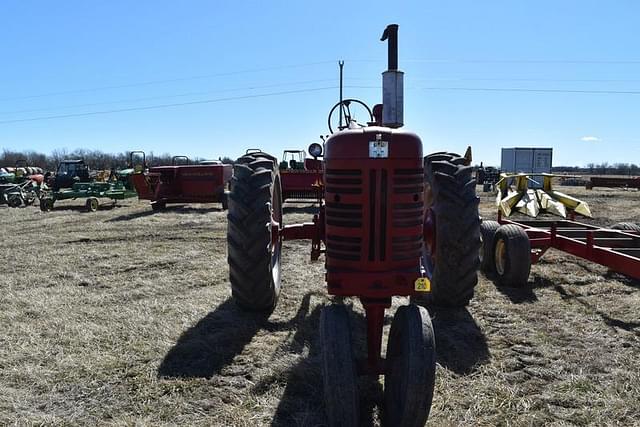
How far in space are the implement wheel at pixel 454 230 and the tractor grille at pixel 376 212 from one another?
113cm

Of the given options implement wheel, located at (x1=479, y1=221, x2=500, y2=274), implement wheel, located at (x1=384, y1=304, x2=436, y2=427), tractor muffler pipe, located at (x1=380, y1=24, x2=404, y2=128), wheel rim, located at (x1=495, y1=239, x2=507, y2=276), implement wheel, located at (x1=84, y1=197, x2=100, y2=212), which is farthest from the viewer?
implement wheel, located at (x1=84, y1=197, x2=100, y2=212)

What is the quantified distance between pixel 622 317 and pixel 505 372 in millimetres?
1979

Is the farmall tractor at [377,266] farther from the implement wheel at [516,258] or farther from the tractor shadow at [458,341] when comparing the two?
the implement wheel at [516,258]

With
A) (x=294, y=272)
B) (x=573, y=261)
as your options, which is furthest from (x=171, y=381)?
(x=573, y=261)

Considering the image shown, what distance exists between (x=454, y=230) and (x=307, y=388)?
5.85ft

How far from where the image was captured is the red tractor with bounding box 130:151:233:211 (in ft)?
52.4

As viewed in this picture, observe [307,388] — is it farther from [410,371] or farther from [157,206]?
[157,206]

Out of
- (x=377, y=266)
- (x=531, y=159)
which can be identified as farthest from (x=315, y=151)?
(x=531, y=159)

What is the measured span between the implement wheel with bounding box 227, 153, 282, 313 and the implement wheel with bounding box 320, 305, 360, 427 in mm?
1478

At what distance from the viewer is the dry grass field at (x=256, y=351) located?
125 inches

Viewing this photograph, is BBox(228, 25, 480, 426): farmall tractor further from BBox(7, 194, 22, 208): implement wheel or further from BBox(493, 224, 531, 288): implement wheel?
BBox(7, 194, 22, 208): implement wheel

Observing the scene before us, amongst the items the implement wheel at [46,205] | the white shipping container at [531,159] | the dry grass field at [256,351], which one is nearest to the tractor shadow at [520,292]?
the dry grass field at [256,351]

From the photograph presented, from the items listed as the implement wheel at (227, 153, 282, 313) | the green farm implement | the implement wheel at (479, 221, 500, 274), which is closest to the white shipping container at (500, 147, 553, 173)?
the green farm implement

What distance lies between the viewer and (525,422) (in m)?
3.00
